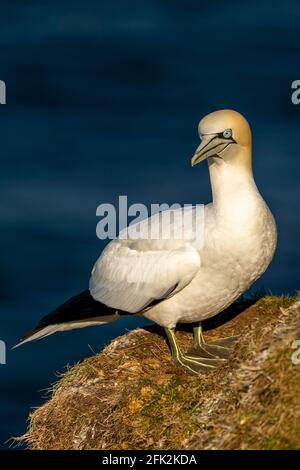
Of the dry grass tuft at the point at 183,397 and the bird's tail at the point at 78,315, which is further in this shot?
the bird's tail at the point at 78,315

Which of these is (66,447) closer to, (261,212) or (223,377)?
(223,377)

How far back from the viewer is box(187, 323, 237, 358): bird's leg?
1056 cm

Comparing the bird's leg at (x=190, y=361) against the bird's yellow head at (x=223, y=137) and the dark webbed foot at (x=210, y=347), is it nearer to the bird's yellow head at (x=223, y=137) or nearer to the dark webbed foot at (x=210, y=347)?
the dark webbed foot at (x=210, y=347)

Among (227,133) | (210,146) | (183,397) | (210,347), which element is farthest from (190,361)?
(227,133)

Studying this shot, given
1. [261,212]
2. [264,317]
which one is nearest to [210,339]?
[264,317]

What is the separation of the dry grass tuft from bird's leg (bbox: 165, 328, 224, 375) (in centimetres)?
9

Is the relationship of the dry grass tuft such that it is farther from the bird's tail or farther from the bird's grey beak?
the bird's grey beak

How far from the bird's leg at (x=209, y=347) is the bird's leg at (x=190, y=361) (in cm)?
11

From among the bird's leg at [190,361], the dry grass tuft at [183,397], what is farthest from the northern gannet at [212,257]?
the dry grass tuft at [183,397]

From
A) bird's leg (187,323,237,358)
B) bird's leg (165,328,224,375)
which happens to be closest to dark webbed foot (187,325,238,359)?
bird's leg (187,323,237,358)

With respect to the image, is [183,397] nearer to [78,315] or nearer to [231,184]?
[78,315]

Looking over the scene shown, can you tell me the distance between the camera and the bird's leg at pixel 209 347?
10562 millimetres

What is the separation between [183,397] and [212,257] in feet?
3.72

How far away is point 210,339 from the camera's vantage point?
11.0 m
